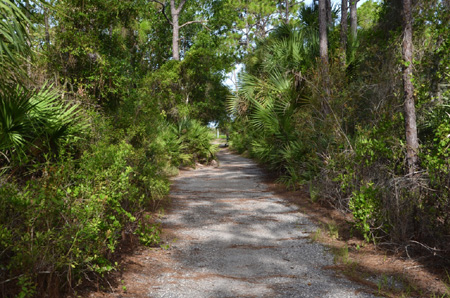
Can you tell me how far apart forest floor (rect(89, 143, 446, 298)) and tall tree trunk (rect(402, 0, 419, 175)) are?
151 cm

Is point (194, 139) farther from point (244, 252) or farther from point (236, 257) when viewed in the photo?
point (236, 257)

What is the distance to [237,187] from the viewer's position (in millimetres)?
11398

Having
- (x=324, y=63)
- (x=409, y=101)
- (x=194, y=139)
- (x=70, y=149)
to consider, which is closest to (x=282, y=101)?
(x=324, y=63)

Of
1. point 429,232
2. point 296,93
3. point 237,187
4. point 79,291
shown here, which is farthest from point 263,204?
point 79,291

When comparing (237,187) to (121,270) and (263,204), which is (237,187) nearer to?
(263,204)

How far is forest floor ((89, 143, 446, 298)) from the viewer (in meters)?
4.23

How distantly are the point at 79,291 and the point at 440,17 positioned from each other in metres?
6.80

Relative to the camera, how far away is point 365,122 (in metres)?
8.92

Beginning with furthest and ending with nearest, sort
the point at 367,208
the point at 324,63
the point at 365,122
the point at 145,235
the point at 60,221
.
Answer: the point at 324,63
the point at 365,122
the point at 367,208
the point at 145,235
the point at 60,221

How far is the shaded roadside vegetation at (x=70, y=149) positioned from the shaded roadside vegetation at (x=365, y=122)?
3300 mm

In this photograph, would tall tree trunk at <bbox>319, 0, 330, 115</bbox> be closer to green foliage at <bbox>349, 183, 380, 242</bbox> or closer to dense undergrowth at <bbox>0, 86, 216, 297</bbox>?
green foliage at <bbox>349, 183, 380, 242</bbox>

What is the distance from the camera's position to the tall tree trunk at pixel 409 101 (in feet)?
19.2

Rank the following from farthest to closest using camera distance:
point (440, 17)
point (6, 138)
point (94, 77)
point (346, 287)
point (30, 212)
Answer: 1. point (94, 77)
2. point (440, 17)
3. point (6, 138)
4. point (346, 287)
5. point (30, 212)

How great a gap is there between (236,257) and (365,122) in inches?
201
